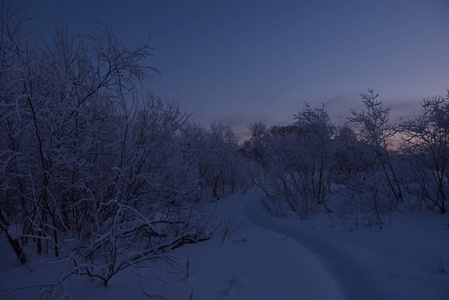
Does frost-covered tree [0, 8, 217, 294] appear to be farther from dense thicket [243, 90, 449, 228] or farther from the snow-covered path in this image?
dense thicket [243, 90, 449, 228]

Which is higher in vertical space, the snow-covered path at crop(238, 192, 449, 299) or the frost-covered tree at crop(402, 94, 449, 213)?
the frost-covered tree at crop(402, 94, 449, 213)

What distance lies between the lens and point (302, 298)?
2.48 m

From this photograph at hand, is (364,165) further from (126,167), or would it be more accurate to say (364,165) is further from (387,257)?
(126,167)

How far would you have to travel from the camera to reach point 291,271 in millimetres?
3104

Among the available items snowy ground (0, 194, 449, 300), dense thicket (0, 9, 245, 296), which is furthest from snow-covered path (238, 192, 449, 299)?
dense thicket (0, 9, 245, 296)

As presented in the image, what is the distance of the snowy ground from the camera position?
2.41 metres

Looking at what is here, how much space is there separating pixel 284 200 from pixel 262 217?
1723 mm

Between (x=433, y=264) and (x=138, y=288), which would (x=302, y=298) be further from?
(x=433, y=264)

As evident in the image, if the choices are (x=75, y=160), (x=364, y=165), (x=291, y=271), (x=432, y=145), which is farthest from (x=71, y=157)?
(x=364, y=165)

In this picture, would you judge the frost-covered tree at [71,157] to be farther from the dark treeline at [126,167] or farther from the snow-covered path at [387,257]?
the snow-covered path at [387,257]

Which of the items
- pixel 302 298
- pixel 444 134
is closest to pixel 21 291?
pixel 302 298

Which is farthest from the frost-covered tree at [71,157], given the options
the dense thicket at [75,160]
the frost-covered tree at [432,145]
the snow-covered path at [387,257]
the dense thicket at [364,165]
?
the frost-covered tree at [432,145]

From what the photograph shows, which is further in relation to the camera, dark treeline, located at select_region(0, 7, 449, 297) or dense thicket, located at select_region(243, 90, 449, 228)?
dense thicket, located at select_region(243, 90, 449, 228)

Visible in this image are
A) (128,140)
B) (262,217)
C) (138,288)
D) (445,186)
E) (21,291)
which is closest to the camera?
(21,291)
